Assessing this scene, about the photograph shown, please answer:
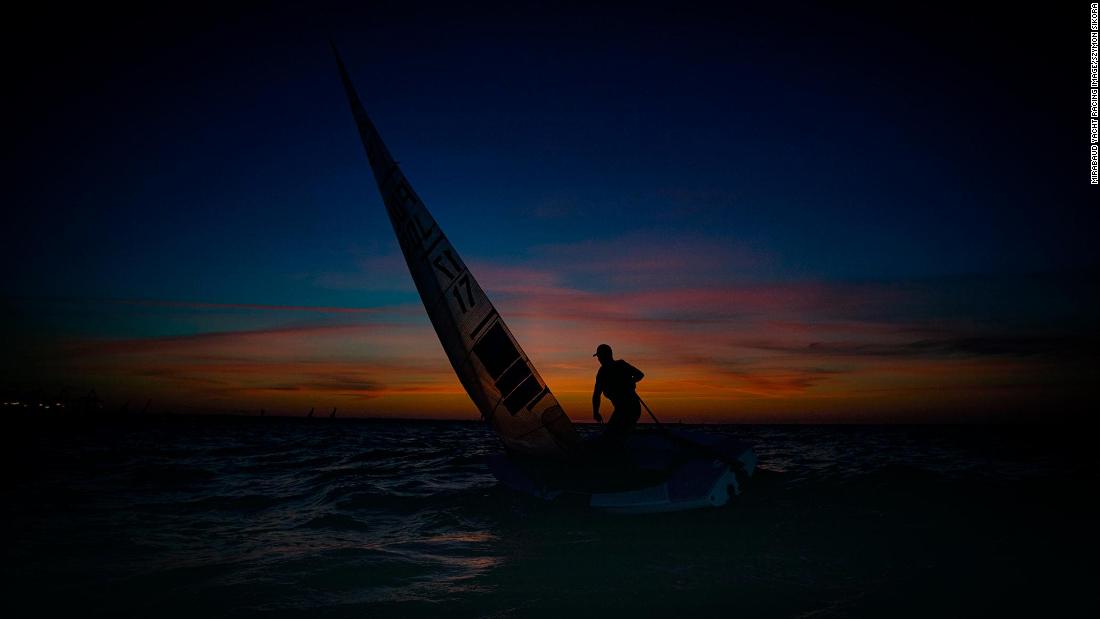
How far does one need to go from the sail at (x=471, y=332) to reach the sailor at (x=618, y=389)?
69 centimetres

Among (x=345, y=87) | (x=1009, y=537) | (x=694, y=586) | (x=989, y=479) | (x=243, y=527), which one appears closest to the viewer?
(x=694, y=586)

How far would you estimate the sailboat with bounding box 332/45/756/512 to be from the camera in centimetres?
816

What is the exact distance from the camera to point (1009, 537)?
7645mm

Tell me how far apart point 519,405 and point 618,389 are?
5.25ft

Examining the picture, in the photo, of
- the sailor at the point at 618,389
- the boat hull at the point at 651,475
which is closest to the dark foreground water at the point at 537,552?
the boat hull at the point at 651,475

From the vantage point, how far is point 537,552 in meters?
7.22

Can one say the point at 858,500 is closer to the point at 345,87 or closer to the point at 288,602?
the point at 288,602

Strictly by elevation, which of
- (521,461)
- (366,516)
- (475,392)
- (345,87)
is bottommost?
(366,516)

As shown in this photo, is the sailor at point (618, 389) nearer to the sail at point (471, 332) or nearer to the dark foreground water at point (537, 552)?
the sail at point (471, 332)

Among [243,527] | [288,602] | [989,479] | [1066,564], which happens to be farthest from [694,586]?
[989,479]

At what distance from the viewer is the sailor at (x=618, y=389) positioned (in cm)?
865

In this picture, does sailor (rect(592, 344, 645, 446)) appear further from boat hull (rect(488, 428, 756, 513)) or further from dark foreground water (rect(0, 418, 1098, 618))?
dark foreground water (rect(0, 418, 1098, 618))

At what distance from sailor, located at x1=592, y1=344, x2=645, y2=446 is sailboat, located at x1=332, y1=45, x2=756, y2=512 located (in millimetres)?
594

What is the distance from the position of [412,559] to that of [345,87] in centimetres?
746
